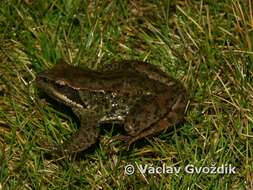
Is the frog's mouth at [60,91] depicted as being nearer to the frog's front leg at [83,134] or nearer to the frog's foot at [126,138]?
the frog's front leg at [83,134]

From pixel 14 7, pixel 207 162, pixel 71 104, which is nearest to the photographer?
pixel 207 162

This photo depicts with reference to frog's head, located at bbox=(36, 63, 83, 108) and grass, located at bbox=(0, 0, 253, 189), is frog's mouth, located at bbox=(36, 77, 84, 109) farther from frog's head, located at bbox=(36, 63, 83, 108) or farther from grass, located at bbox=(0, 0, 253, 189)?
grass, located at bbox=(0, 0, 253, 189)

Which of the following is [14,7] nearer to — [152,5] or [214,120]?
[152,5]

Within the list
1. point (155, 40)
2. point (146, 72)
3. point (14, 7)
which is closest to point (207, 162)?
point (146, 72)

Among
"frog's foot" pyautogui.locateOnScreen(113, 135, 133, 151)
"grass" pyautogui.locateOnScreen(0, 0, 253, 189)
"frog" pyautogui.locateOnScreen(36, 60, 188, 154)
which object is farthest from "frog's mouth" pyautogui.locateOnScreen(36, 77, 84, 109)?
"frog's foot" pyautogui.locateOnScreen(113, 135, 133, 151)

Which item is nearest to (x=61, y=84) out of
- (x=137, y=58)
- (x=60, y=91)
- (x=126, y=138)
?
(x=60, y=91)

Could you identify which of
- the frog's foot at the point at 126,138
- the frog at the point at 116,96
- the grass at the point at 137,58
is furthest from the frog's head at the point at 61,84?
the frog's foot at the point at 126,138
